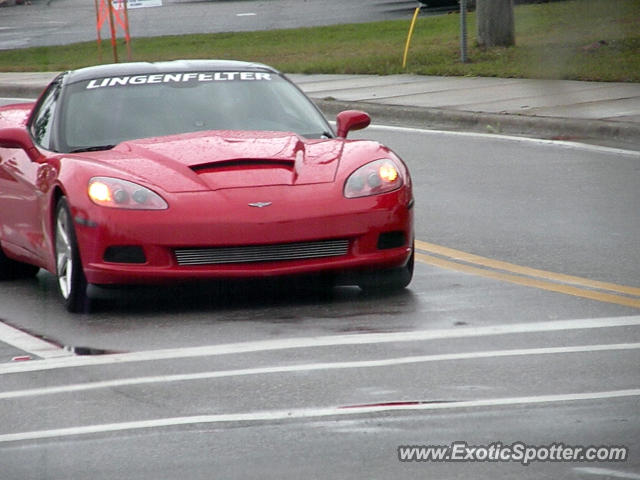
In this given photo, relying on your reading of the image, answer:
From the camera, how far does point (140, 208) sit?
7.77 m

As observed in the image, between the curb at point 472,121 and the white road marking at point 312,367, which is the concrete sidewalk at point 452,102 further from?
the white road marking at point 312,367

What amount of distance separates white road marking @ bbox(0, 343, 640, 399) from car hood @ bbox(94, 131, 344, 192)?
1.57m

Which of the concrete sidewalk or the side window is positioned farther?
the concrete sidewalk

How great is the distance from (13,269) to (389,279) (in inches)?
105

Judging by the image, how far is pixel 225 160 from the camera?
809 cm

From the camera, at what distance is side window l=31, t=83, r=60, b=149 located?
905 cm

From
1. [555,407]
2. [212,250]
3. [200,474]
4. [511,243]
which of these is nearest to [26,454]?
[200,474]

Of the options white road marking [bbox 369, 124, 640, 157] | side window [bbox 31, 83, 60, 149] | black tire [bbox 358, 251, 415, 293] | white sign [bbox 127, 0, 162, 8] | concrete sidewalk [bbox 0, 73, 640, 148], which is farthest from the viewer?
white sign [bbox 127, 0, 162, 8]

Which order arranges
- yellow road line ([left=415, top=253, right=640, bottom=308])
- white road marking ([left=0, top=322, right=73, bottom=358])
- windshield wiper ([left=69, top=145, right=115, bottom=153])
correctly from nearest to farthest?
white road marking ([left=0, top=322, right=73, bottom=358])
yellow road line ([left=415, top=253, right=640, bottom=308])
windshield wiper ([left=69, top=145, right=115, bottom=153])

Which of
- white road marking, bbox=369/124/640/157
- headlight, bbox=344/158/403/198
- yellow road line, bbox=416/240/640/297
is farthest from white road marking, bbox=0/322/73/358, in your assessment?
white road marking, bbox=369/124/640/157

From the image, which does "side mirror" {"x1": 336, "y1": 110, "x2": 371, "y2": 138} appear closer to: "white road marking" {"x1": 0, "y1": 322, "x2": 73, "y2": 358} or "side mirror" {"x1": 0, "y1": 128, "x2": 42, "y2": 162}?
"side mirror" {"x1": 0, "y1": 128, "x2": 42, "y2": 162}

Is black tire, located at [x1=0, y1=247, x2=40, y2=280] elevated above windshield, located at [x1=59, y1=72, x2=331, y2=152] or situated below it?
below

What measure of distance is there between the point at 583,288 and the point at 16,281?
3.58 meters

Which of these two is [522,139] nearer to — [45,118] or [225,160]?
[45,118]
